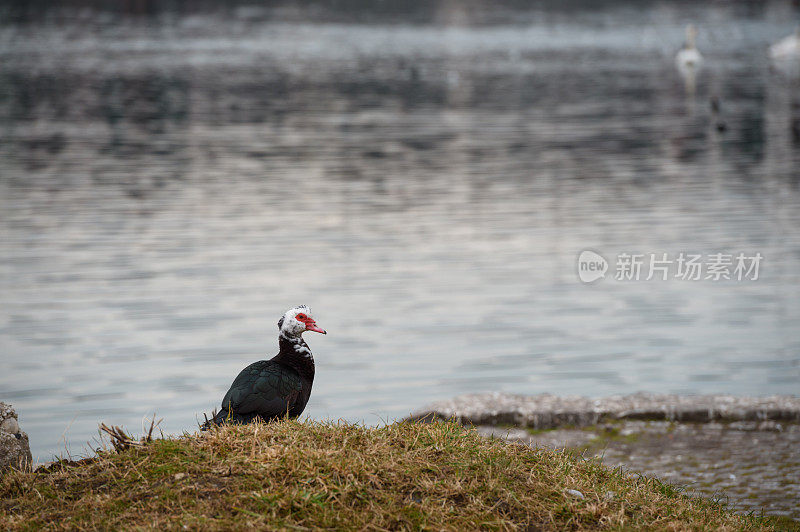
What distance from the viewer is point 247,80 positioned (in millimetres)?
54969

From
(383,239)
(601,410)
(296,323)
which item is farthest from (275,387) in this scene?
(383,239)

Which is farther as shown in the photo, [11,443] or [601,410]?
[601,410]

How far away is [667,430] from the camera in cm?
990

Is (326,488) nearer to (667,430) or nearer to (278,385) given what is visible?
(278,385)

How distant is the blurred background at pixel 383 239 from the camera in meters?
12.8

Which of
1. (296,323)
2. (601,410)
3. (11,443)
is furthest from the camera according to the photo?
(601,410)

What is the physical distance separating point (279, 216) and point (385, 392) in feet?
34.6

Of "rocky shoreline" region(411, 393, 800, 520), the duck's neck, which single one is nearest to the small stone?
the duck's neck

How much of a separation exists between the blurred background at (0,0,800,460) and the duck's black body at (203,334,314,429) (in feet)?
12.2

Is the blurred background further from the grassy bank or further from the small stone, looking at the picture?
the grassy bank

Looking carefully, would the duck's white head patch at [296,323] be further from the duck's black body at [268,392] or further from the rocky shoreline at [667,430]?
the rocky shoreline at [667,430]

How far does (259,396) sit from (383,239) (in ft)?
41.7

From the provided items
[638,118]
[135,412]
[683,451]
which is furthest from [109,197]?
[638,118]

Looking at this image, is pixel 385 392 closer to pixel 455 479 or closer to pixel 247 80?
pixel 455 479
